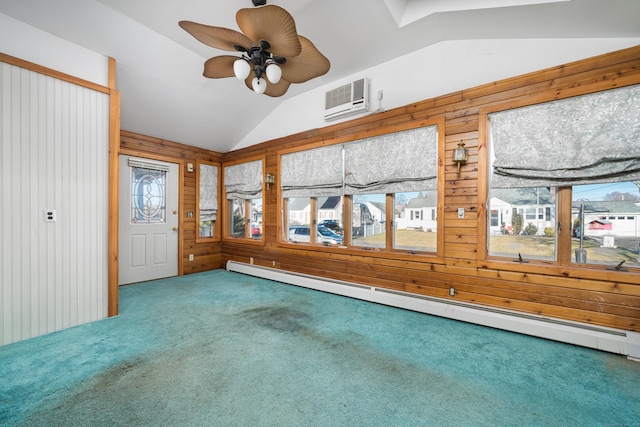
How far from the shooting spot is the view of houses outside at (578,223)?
245 cm

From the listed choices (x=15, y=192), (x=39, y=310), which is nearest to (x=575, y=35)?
(x=15, y=192)

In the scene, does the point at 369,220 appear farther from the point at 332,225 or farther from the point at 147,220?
the point at 147,220

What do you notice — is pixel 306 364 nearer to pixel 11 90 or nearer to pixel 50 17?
pixel 11 90

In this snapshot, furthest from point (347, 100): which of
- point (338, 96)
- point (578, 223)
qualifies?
point (578, 223)

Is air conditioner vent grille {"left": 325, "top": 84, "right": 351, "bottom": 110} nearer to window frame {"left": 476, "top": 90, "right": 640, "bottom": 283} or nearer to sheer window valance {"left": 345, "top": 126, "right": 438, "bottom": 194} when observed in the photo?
sheer window valance {"left": 345, "top": 126, "right": 438, "bottom": 194}

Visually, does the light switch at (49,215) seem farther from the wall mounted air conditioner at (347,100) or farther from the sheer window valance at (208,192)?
the wall mounted air conditioner at (347,100)

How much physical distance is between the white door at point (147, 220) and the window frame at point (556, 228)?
5136 millimetres

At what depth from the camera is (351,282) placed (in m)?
3.90

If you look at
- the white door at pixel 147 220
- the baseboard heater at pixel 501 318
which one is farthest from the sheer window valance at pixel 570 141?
the white door at pixel 147 220

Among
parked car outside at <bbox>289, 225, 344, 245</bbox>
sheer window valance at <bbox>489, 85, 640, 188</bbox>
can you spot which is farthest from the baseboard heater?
sheer window valance at <bbox>489, 85, 640, 188</bbox>

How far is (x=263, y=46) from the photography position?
6.71ft

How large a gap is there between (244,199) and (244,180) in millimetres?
427

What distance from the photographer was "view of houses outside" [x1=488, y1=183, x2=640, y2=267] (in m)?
2.45

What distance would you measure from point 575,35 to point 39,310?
583 cm
